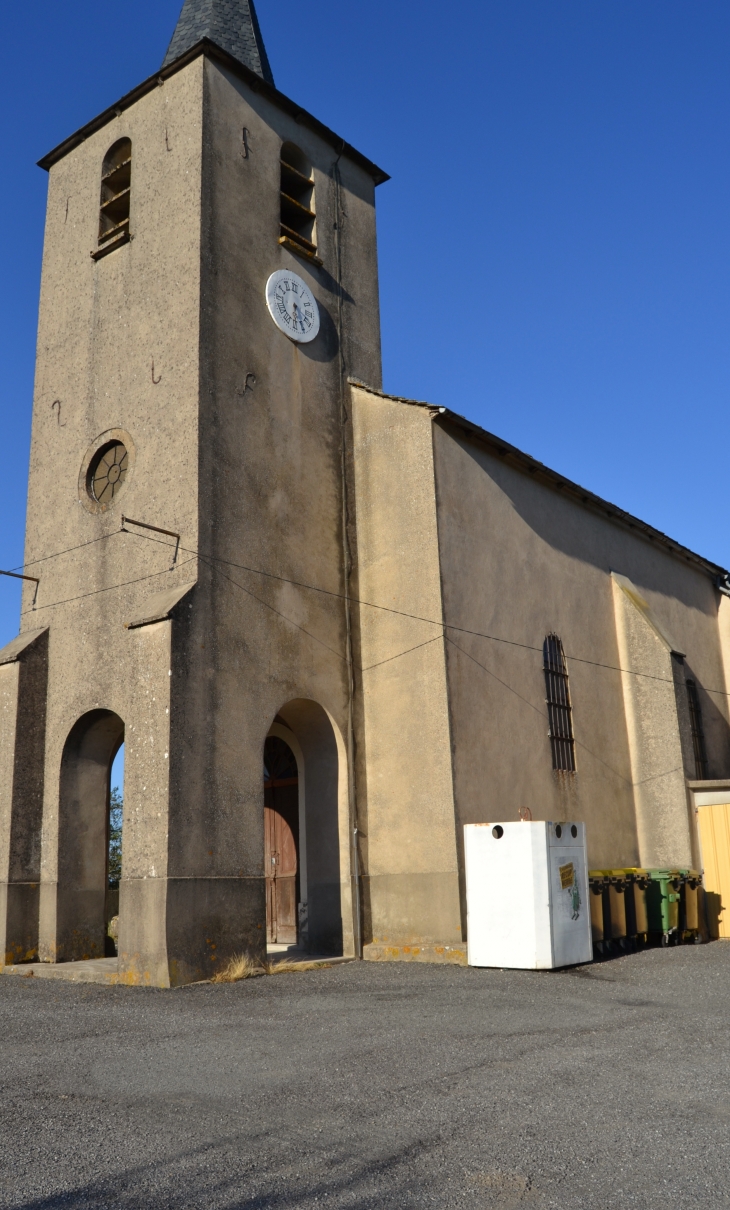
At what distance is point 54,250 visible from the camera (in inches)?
687

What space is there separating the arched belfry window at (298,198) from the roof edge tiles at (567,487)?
8.74 feet

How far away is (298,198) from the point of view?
1767 cm

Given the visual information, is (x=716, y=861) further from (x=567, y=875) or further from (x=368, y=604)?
(x=368, y=604)

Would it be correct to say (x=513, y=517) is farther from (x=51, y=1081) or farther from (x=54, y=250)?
(x=51, y=1081)

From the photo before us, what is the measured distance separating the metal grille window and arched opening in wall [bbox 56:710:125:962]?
518 inches

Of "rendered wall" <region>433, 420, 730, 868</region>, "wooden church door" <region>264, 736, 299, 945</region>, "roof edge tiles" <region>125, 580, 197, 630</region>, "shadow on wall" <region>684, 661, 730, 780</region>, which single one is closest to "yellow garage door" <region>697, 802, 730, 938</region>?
"rendered wall" <region>433, 420, 730, 868</region>

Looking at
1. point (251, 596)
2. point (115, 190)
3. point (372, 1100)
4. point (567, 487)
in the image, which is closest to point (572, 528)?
point (567, 487)

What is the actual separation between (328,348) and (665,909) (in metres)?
10.8

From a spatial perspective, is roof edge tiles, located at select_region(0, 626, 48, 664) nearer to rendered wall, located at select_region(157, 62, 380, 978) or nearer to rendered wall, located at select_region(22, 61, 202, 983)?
rendered wall, located at select_region(22, 61, 202, 983)

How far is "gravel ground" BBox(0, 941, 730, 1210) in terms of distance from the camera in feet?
13.7

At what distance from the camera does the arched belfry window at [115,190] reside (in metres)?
16.5

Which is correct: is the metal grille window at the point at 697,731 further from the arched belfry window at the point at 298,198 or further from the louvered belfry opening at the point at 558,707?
the arched belfry window at the point at 298,198

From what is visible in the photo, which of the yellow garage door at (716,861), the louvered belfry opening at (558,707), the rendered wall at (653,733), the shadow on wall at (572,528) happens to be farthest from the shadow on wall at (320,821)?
the rendered wall at (653,733)

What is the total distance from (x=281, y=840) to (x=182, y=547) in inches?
236
